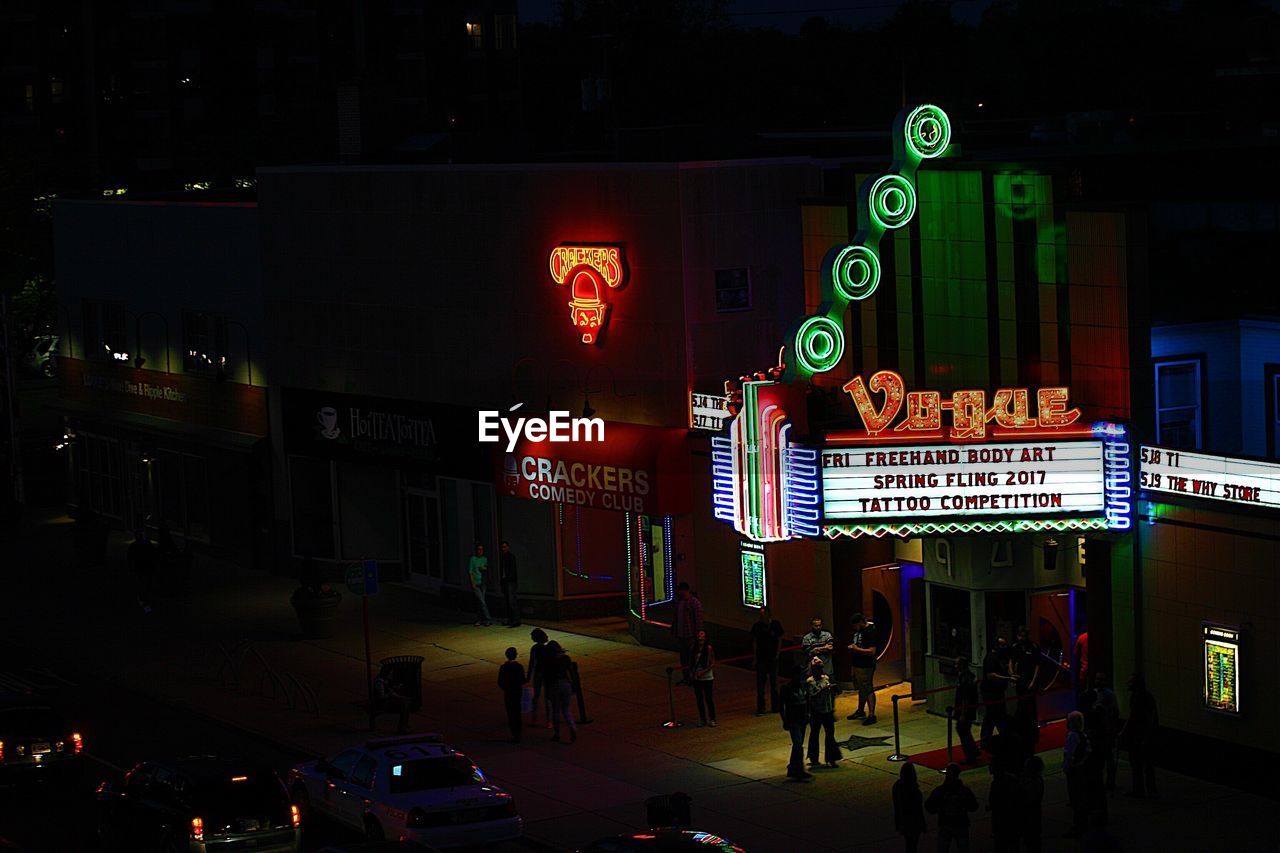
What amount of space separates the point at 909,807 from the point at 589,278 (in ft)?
56.7

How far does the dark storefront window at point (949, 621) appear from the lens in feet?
108

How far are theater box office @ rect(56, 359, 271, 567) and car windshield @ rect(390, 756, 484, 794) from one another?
Answer: 84.5ft

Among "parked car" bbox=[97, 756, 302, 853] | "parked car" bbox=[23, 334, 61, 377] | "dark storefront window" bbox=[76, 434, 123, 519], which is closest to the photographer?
"parked car" bbox=[97, 756, 302, 853]

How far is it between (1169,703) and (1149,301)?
6299 millimetres

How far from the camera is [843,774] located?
2920 cm

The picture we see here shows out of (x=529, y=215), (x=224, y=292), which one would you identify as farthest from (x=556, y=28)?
(x=529, y=215)

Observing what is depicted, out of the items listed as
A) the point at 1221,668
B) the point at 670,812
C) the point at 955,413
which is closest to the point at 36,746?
the point at 670,812

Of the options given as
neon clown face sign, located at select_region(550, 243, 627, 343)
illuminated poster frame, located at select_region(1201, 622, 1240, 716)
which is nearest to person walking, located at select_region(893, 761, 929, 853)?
illuminated poster frame, located at select_region(1201, 622, 1240, 716)

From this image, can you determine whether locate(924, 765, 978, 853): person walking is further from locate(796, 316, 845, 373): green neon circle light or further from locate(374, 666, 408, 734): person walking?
locate(374, 666, 408, 734): person walking

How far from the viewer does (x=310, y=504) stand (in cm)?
4922

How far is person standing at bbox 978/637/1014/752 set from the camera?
28875mm

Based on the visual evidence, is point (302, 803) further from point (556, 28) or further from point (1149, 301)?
point (556, 28)

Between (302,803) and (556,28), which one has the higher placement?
(556,28)

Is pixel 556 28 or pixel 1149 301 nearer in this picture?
pixel 1149 301
